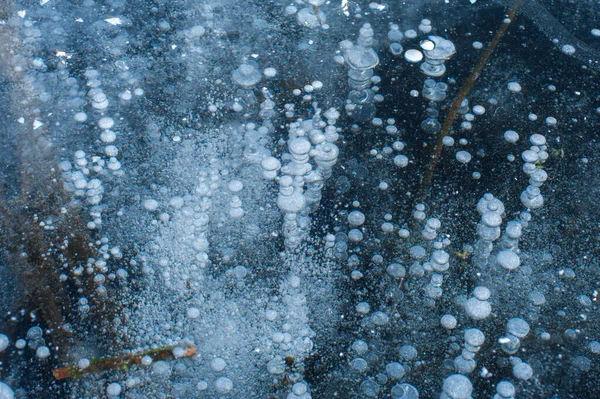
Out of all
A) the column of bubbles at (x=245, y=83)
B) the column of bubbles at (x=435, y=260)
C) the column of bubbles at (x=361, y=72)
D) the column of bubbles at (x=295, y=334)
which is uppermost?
the column of bubbles at (x=361, y=72)

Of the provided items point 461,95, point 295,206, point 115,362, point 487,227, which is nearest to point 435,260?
point 487,227

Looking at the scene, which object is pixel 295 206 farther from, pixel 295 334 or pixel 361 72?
pixel 361 72

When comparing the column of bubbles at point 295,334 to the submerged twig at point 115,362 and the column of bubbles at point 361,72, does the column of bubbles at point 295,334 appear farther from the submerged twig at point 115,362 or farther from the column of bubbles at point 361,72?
the column of bubbles at point 361,72

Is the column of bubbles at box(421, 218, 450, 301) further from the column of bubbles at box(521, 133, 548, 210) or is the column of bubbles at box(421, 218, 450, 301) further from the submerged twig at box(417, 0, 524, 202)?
the column of bubbles at box(521, 133, 548, 210)

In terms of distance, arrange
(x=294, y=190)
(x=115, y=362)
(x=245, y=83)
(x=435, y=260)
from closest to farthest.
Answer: (x=115, y=362) → (x=435, y=260) → (x=294, y=190) → (x=245, y=83)

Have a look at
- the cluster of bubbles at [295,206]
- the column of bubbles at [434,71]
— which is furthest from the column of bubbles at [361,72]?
the column of bubbles at [434,71]

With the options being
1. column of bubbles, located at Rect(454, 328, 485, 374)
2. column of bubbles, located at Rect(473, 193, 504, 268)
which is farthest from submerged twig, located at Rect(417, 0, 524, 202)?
column of bubbles, located at Rect(454, 328, 485, 374)
